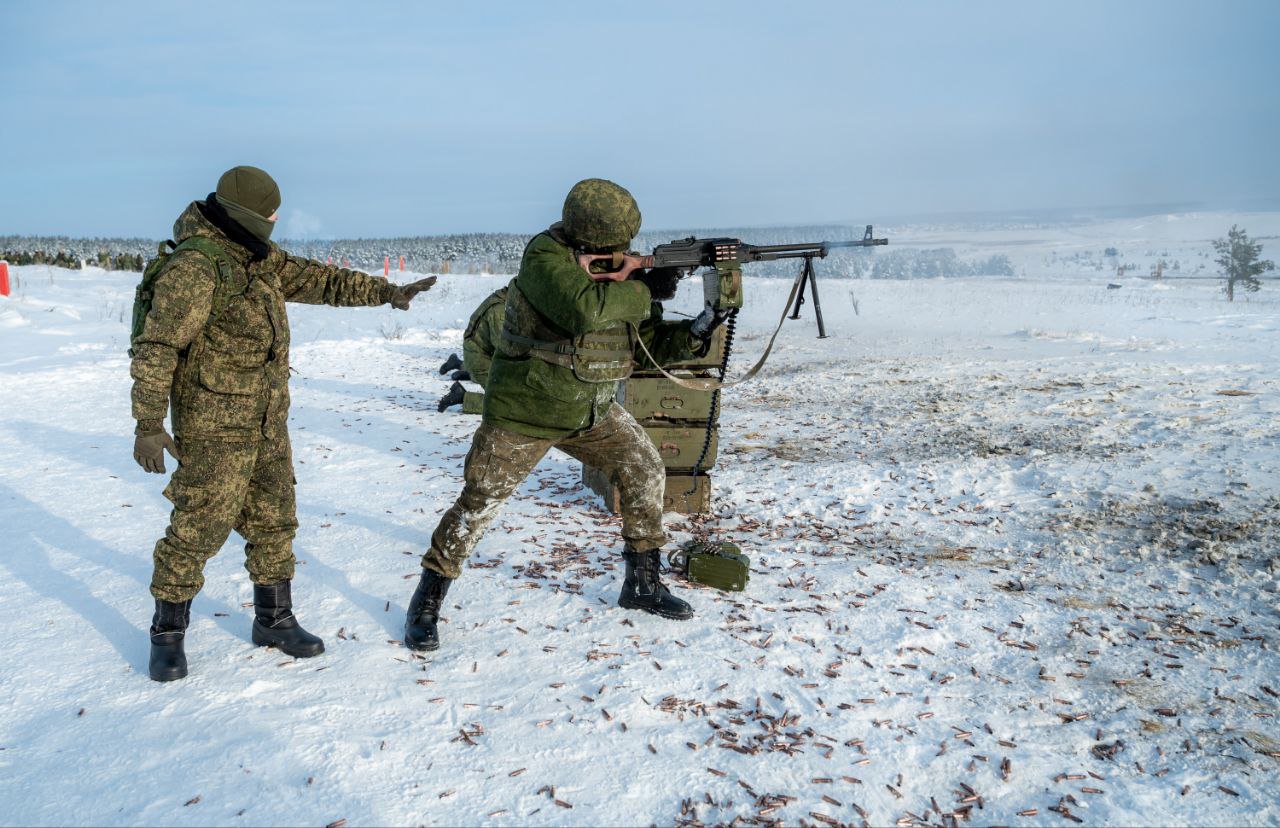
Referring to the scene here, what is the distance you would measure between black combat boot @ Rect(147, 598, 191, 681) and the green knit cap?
1.95m

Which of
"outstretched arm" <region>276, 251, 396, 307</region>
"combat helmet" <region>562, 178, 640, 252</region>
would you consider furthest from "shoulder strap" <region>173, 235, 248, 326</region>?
"combat helmet" <region>562, 178, 640, 252</region>

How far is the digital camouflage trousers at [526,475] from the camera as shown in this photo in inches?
167

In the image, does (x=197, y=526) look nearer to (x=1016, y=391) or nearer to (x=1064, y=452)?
(x=1064, y=452)

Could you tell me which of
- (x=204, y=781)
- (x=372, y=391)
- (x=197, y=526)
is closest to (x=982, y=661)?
(x=204, y=781)

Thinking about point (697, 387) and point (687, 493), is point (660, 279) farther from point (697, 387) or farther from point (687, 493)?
point (687, 493)

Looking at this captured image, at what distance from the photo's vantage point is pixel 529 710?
375cm

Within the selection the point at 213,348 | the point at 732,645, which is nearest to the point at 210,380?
the point at 213,348

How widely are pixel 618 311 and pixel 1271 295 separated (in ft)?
129

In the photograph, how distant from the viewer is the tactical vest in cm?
414

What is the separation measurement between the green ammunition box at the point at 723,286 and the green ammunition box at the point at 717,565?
176 centimetres

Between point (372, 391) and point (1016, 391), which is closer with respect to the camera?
point (1016, 391)

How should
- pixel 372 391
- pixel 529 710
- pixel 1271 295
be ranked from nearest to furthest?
pixel 529 710
pixel 372 391
pixel 1271 295

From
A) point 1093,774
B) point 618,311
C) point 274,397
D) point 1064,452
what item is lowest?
point 1093,774

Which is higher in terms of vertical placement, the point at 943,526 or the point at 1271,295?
the point at 1271,295
